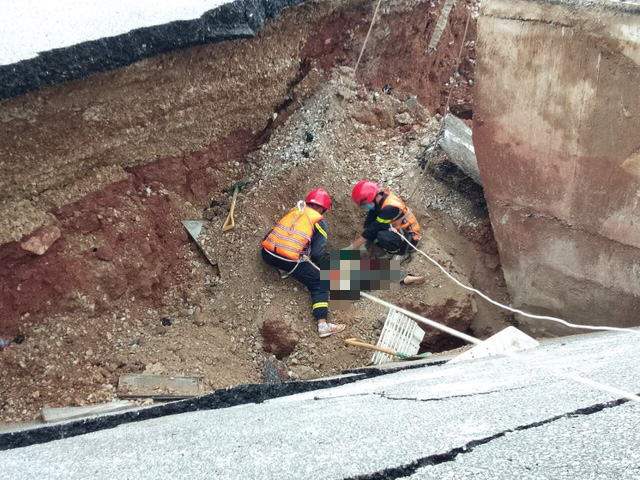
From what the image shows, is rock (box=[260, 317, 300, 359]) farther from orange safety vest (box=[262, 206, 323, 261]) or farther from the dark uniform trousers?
orange safety vest (box=[262, 206, 323, 261])

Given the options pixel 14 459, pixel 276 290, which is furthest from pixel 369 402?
pixel 276 290

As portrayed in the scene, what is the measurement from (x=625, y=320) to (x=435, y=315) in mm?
1755

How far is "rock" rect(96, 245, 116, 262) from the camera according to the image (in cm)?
516

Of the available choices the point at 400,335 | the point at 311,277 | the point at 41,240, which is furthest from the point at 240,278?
the point at 41,240

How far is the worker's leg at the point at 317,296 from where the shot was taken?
220 inches

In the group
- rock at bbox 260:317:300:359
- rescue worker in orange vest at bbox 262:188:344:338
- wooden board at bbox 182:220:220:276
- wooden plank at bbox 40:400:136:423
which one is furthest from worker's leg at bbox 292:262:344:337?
wooden plank at bbox 40:400:136:423

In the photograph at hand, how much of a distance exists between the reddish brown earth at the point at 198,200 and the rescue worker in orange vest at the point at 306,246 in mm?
175

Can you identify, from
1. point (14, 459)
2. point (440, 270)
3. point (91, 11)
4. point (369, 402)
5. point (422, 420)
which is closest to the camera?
point (422, 420)

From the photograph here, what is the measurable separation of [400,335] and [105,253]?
2.90 meters

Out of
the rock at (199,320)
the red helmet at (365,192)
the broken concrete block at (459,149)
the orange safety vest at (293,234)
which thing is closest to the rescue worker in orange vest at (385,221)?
the red helmet at (365,192)

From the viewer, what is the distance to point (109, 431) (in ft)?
10.3

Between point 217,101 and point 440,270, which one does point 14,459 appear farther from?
point 440,270

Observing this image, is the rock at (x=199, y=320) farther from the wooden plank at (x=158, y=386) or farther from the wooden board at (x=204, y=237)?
the wooden plank at (x=158, y=386)

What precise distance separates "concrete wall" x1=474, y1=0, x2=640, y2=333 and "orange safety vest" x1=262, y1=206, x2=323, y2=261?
6.16ft
